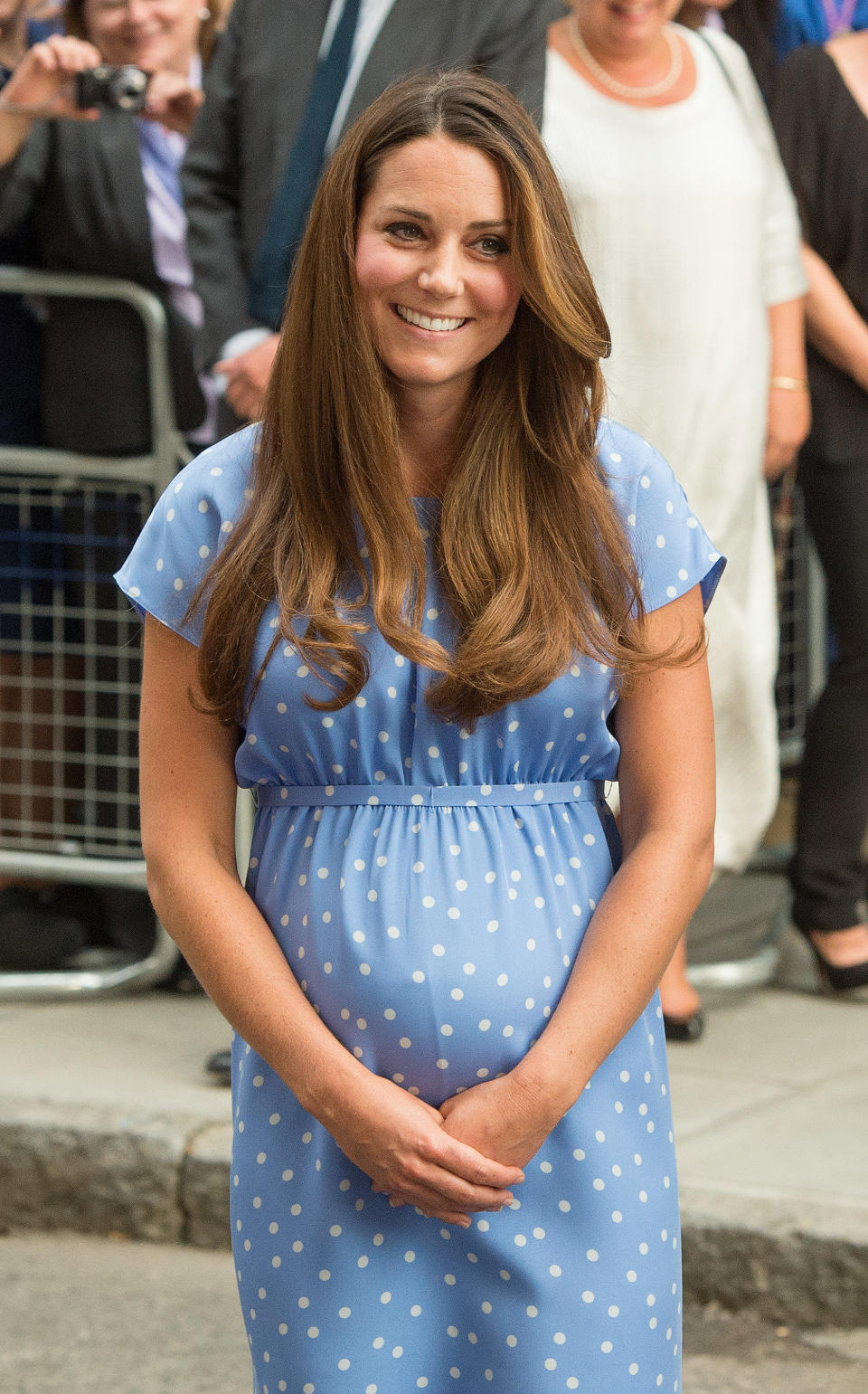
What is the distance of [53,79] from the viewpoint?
4.04 m

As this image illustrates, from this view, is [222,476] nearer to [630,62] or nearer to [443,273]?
[443,273]

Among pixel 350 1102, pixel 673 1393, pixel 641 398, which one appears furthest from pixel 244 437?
pixel 641 398

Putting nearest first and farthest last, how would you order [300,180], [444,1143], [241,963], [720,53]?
[444,1143]
[241,963]
[300,180]
[720,53]

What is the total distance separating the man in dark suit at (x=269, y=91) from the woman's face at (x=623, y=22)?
9 cm

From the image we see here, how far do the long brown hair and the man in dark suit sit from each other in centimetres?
157

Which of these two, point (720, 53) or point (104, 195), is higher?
point (720, 53)

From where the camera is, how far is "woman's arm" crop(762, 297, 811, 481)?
12.8 ft

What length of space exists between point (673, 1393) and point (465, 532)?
0.86 m

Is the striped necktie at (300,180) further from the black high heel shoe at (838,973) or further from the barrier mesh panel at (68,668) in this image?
the black high heel shoe at (838,973)

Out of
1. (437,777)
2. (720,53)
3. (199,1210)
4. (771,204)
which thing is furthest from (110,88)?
(437,777)

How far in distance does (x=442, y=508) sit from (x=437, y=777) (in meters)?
0.26

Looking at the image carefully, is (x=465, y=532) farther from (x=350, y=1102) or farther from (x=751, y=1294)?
(x=751, y=1294)

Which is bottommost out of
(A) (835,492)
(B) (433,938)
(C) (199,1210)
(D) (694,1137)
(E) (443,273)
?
(C) (199,1210)

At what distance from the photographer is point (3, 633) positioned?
4523 millimetres
